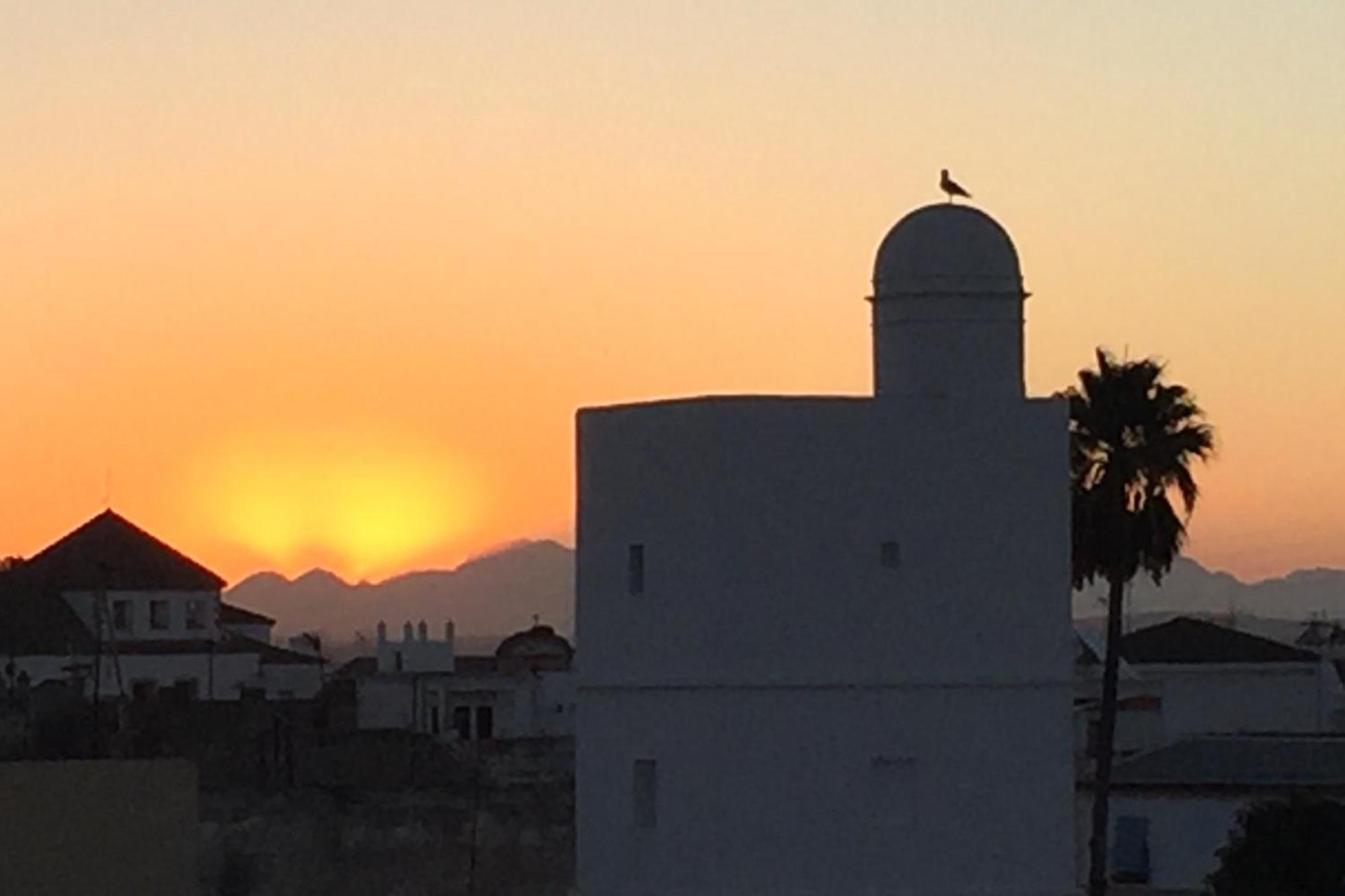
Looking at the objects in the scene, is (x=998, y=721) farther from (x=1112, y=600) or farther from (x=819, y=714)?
(x=1112, y=600)

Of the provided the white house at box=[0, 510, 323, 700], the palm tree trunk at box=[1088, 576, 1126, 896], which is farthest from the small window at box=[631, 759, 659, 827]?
the white house at box=[0, 510, 323, 700]

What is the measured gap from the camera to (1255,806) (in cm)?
4134

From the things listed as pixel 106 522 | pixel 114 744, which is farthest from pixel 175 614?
pixel 114 744

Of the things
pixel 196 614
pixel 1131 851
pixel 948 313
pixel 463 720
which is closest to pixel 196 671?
pixel 196 614

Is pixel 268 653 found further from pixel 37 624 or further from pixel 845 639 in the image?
pixel 845 639

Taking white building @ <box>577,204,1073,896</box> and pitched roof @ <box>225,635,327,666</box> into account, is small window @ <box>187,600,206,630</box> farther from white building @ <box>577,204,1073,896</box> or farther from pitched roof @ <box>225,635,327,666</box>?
white building @ <box>577,204,1073,896</box>

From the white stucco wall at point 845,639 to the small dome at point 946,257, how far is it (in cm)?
144

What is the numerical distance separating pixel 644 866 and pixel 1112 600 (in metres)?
10.2

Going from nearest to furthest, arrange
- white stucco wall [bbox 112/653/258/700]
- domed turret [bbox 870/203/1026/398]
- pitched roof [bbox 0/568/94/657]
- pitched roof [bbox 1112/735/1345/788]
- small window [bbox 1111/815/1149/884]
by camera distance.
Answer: domed turret [bbox 870/203/1026/398], pitched roof [bbox 1112/735/1345/788], small window [bbox 1111/815/1149/884], pitched roof [bbox 0/568/94/657], white stucco wall [bbox 112/653/258/700]

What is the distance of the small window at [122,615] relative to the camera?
7500 cm

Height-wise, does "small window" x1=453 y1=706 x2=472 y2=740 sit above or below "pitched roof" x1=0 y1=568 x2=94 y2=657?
below

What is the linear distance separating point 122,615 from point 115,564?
1.22m

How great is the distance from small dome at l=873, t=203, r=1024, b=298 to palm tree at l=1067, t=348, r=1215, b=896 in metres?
7.53

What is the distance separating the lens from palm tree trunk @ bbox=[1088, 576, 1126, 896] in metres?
41.2
